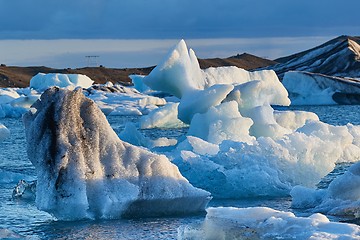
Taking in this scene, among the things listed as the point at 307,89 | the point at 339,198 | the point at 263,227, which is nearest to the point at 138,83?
the point at 307,89

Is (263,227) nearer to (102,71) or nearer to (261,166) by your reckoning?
(261,166)

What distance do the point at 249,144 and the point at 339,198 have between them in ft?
10.5

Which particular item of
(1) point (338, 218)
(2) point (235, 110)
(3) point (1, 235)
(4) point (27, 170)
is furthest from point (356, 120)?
(3) point (1, 235)

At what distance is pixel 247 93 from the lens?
20.9m

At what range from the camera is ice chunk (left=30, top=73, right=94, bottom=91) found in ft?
177

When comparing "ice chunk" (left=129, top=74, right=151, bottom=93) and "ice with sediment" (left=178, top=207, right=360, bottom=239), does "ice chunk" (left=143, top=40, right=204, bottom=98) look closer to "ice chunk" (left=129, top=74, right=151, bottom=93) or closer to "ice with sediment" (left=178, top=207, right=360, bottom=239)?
"ice with sediment" (left=178, top=207, right=360, bottom=239)

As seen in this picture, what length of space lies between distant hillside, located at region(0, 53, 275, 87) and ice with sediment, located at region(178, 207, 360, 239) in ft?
265

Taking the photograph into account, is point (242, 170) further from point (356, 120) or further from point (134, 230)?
point (356, 120)

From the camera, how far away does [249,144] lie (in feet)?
45.1

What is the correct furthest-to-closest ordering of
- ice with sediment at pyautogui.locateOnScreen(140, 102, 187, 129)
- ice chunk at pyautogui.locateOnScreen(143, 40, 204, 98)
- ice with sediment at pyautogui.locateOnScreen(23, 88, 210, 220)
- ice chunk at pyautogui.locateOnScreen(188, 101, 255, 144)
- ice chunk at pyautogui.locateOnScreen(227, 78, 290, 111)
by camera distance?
1. ice with sediment at pyautogui.locateOnScreen(140, 102, 187, 129)
2. ice chunk at pyautogui.locateOnScreen(143, 40, 204, 98)
3. ice chunk at pyautogui.locateOnScreen(227, 78, 290, 111)
4. ice chunk at pyautogui.locateOnScreen(188, 101, 255, 144)
5. ice with sediment at pyautogui.locateOnScreen(23, 88, 210, 220)

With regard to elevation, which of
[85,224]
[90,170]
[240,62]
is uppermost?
[240,62]

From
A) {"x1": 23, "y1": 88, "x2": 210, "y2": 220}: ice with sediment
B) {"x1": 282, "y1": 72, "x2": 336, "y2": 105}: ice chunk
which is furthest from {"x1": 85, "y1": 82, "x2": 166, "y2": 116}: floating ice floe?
{"x1": 23, "y1": 88, "x2": 210, "y2": 220}: ice with sediment

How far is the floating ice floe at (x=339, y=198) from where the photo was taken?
10.4 meters

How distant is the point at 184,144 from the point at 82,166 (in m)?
5.65
